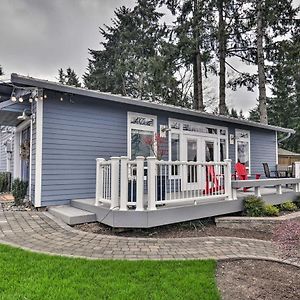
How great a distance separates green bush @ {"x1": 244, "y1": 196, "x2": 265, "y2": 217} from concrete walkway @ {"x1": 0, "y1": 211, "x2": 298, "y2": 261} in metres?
1.93

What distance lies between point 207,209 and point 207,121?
4.48 m

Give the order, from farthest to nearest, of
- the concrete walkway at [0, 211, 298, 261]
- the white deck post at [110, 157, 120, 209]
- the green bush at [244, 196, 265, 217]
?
the green bush at [244, 196, 265, 217] → the white deck post at [110, 157, 120, 209] → the concrete walkway at [0, 211, 298, 261]

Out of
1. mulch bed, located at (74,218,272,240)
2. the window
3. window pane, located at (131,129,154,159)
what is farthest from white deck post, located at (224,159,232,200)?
the window

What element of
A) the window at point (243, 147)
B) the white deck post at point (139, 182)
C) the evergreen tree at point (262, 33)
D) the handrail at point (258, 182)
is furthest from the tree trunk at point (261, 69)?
the white deck post at point (139, 182)

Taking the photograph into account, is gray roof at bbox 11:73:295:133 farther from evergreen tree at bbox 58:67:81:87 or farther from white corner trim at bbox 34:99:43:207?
evergreen tree at bbox 58:67:81:87

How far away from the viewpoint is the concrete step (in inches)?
210

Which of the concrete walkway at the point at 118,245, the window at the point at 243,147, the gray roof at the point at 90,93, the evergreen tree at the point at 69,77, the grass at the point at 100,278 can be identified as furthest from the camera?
the evergreen tree at the point at 69,77

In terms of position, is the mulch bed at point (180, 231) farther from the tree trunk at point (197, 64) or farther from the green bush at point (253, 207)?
the tree trunk at point (197, 64)

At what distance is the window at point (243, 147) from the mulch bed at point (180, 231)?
5743 mm

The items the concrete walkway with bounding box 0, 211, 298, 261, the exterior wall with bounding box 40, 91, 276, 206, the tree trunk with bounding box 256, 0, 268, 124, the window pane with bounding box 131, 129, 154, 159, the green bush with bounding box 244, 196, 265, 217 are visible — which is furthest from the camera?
the tree trunk with bounding box 256, 0, 268, 124

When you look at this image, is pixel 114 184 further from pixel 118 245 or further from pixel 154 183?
pixel 118 245

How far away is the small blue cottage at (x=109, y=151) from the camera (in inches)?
203

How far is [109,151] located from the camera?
762 centimetres

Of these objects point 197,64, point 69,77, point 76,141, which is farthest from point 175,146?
point 69,77
